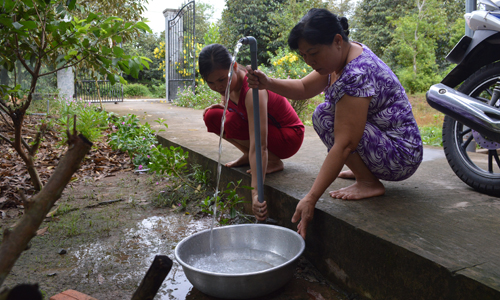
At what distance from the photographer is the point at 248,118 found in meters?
2.09

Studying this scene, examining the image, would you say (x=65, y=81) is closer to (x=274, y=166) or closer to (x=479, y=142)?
(x=274, y=166)

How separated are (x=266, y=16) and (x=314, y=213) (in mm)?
14594

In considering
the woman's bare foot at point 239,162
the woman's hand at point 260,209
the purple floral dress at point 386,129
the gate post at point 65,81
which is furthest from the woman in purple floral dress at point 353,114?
the gate post at point 65,81

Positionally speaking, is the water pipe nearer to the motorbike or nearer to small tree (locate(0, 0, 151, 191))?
small tree (locate(0, 0, 151, 191))

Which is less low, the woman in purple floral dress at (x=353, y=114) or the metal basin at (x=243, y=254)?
the woman in purple floral dress at (x=353, y=114)

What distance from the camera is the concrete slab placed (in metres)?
1.08

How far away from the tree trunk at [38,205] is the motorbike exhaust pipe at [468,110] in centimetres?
164

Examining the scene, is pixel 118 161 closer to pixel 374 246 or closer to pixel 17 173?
pixel 17 173

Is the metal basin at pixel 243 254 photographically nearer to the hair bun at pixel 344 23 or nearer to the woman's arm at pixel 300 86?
the woman's arm at pixel 300 86

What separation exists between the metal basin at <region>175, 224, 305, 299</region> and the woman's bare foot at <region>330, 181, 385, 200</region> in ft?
1.05

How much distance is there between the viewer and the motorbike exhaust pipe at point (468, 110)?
1624 mm

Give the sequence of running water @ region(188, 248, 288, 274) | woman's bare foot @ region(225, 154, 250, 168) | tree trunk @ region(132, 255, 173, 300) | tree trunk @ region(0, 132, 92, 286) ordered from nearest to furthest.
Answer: tree trunk @ region(0, 132, 92, 286), tree trunk @ region(132, 255, 173, 300), running water @ region(188, 248, 288, 274), woman's bare foot @ region(225, 154, 250, 168)

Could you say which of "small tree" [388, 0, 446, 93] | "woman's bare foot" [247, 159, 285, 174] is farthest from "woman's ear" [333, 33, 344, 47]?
"small tree" [388, 0, 446, 93]

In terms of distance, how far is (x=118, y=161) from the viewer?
12.7 ft
